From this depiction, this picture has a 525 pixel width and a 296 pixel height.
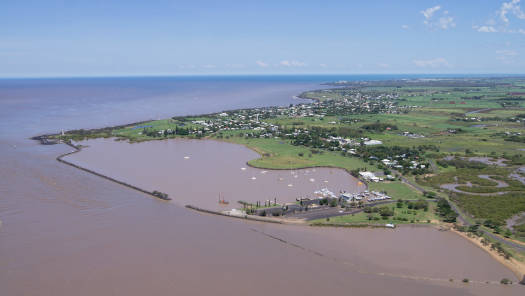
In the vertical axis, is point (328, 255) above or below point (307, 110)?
below

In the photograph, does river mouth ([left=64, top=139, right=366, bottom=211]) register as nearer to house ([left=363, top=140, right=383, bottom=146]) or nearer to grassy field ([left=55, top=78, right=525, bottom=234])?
grassy field ([left=55, top=78, right=525, bottom=234])

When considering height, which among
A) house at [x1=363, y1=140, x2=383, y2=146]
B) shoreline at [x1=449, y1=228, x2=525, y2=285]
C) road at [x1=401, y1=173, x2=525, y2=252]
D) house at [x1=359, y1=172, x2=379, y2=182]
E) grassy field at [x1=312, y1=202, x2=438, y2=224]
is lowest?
shoreline at [x1=449, y1=228, x2=525, y2=285]

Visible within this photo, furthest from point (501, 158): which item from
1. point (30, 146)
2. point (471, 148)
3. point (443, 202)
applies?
point (30, 146)

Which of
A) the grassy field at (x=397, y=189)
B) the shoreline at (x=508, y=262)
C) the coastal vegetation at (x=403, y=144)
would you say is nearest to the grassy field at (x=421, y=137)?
the grassy field at (x=397, y=189)

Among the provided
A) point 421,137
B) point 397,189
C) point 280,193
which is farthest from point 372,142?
point 280,193

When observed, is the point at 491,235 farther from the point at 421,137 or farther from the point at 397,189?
the point at 421,137

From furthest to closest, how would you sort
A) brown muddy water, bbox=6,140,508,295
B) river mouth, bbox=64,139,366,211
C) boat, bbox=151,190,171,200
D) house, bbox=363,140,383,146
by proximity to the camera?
house, bbox=363,140,383,146 → river mouth, bbox=64,139,366,211 → boat, bbox=151,190,171,200 → brown muddy water, bbox=6,140,508,295

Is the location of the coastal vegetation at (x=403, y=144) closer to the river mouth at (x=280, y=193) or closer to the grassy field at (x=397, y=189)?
the grassy field at (x=397, y=189)

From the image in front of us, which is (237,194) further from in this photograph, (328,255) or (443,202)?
(443,202)

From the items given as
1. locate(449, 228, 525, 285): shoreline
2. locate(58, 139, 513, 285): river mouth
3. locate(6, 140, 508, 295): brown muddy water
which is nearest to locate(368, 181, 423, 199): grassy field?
locate(58, 139, 513, 285): river mouth
